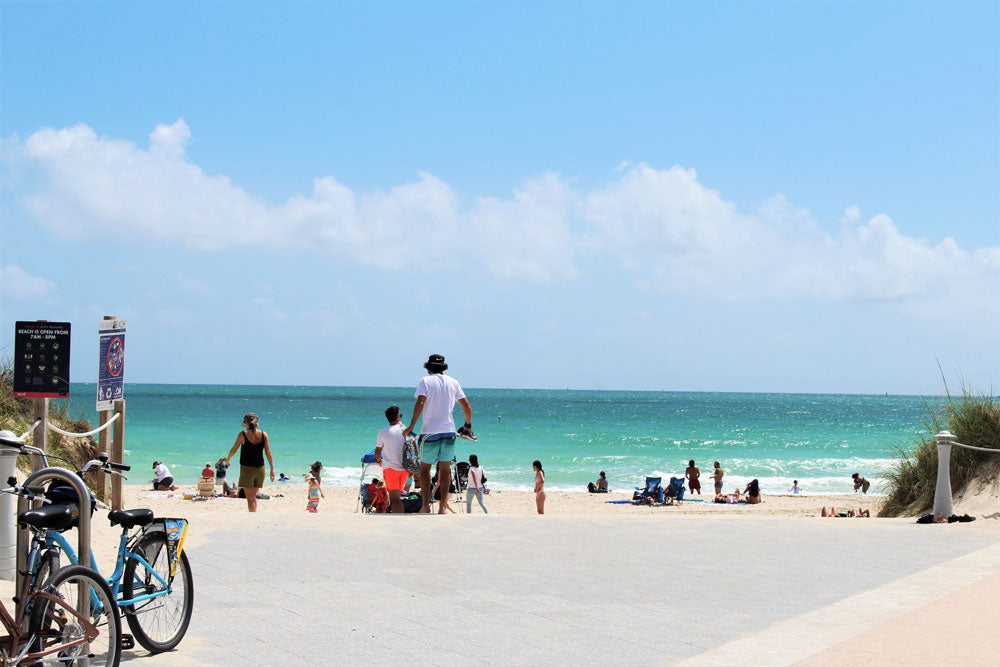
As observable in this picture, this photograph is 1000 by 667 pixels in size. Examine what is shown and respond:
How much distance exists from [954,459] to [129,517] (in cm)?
1160

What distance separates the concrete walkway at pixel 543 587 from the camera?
18.0 ft

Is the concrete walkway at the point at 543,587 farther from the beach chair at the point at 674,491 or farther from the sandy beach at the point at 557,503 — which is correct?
the beach chair at the point at 674,491

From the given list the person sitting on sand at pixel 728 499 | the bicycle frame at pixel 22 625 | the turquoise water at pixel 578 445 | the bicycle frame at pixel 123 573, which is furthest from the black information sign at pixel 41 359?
the person sitting on sand at pixel 728 499

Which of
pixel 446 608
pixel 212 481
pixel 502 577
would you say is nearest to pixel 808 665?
pixel 446 608

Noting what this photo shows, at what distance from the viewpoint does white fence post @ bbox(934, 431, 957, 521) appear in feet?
37.9

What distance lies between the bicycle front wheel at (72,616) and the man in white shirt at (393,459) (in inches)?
297

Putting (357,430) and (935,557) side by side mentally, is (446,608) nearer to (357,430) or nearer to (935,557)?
(935,557)

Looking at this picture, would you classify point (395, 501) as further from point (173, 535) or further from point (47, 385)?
point (173, 535)

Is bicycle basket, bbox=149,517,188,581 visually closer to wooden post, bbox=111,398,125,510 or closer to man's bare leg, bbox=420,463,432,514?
wooden post, bbox=111,398,125,510

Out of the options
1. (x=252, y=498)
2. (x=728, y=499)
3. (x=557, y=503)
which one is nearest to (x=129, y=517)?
(x=252, y=498)

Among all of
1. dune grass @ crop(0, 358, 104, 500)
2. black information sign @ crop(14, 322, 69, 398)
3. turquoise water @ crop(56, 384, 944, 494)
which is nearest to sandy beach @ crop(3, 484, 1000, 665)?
black information sign @ crop(14, 322, 69, 398)

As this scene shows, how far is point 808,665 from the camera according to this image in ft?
16.2

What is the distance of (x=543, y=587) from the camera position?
718 cm

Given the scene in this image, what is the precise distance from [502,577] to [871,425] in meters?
88.4
